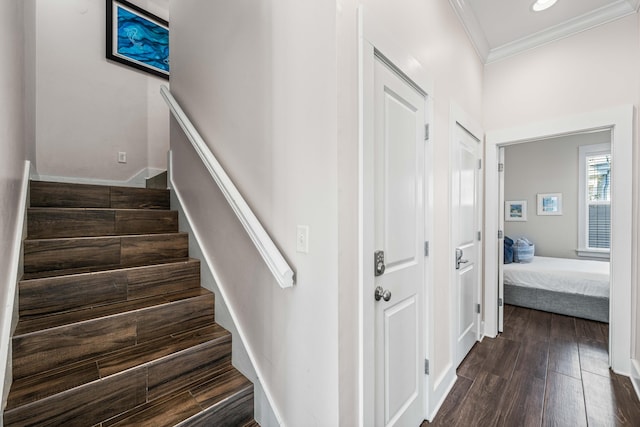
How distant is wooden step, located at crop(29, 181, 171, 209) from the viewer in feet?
6.21

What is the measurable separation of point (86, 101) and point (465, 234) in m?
4.04

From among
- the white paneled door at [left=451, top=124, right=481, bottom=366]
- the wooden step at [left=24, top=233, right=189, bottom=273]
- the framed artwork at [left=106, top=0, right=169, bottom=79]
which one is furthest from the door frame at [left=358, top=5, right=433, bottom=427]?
the framed artwork at [left=106, top=0, right=169, bottom=79]

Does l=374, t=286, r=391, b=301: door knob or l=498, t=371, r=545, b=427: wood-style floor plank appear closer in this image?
l=374, t=286, r=391, b=301: door knob

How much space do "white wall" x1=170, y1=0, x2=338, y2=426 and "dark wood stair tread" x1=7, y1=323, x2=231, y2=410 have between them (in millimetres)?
252

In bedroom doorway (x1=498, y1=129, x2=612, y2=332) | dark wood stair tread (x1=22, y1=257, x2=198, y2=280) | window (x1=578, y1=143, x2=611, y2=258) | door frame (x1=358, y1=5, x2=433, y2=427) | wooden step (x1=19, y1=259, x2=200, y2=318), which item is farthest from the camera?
window (x1=578, y1=143, x2=611, y2=258)

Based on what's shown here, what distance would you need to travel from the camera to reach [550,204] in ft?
16.5

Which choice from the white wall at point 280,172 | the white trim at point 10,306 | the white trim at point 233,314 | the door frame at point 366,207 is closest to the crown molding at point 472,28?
the door frame at point 366,207

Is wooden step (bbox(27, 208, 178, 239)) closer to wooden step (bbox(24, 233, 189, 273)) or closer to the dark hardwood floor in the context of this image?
wooden step (bbox(24, 233, 189, 273))

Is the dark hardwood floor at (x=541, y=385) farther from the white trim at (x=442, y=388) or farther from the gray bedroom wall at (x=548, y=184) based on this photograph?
the gray bedroom wall at (x=548, y=184)

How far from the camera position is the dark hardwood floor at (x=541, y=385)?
1706 millimetres

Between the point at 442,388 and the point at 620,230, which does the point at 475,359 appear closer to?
the point at 442,388

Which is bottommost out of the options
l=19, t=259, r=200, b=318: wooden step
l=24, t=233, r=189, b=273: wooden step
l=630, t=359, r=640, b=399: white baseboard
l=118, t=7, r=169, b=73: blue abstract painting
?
l=630, t=359, r=640, b=399: white baseboard

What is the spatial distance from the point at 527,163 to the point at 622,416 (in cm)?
470

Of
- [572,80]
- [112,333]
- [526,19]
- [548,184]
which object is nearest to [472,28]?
Result: [526,19]
